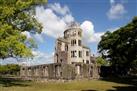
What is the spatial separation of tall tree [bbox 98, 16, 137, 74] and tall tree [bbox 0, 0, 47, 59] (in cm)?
2107

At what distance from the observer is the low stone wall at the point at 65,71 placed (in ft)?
176

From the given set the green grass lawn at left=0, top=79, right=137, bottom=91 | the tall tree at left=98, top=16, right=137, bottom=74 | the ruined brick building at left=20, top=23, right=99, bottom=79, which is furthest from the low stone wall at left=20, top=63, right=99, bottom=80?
the green grass lawn at left=0, top=79, right=137, bottom=91

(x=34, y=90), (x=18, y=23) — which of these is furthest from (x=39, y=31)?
(x=34, y=90)

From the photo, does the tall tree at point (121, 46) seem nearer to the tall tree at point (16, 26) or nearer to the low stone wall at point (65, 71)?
the low stone wall at point (65, 71)

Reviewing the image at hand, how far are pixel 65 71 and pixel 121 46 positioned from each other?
13.2 metres

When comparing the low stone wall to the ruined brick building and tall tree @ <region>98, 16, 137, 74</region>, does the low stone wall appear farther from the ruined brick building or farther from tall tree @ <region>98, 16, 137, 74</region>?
tall tree @ <region>98, 16, 137, 74</region>

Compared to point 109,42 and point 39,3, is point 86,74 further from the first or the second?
point 39,3

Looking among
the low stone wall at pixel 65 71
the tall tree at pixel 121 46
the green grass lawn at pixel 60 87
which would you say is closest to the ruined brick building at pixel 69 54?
the low stone wall at pixel 65 71

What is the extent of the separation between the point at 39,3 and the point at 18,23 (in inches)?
176

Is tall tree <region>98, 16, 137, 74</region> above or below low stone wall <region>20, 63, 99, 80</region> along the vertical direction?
above

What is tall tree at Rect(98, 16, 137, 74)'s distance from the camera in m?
52.1

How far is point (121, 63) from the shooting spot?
6203cm

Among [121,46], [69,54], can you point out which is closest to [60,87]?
[121,46]

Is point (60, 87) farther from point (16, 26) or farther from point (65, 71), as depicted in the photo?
point (65, 71)
